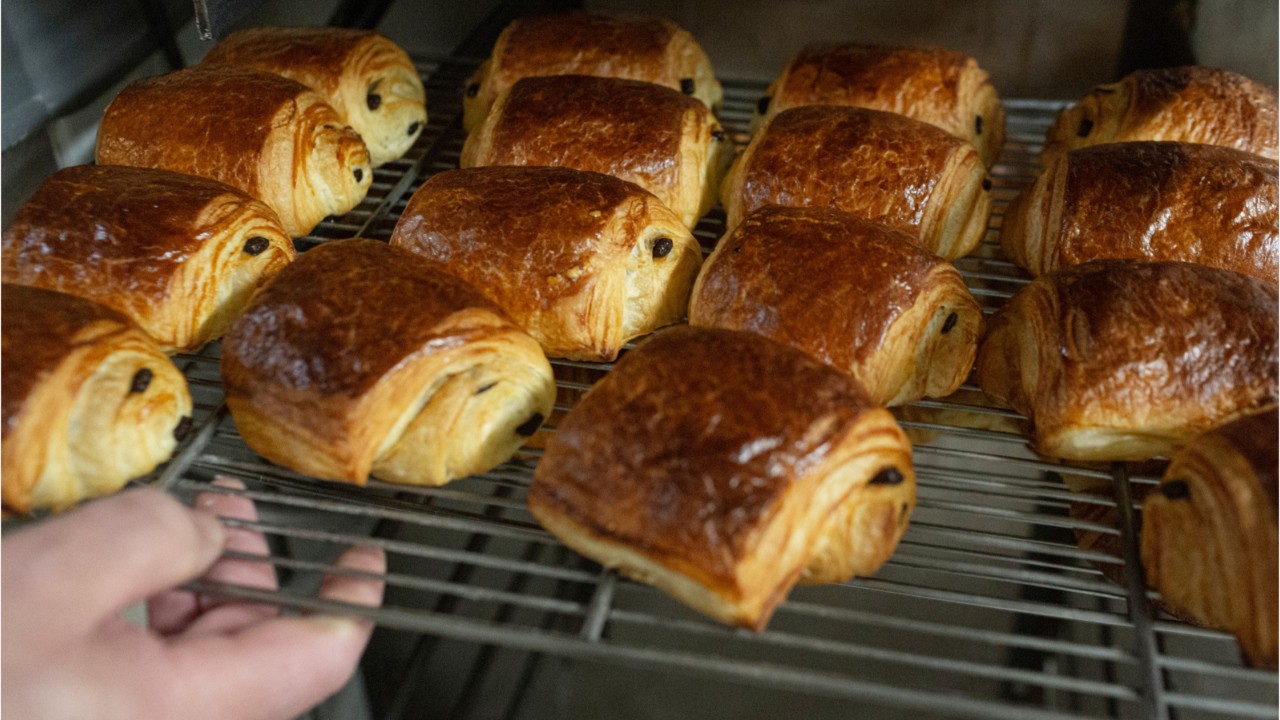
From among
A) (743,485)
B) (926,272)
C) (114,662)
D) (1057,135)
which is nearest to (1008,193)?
(1057,135)

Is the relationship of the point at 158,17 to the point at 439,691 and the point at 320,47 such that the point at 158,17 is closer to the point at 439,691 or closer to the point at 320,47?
the point at 320,47

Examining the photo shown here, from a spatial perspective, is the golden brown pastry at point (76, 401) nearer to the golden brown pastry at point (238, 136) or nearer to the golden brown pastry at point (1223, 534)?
the golden brown pastry at point (238, 136)

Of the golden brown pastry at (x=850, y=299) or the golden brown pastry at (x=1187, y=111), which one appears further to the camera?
the golden brown pastry at (x=1187, y=111)

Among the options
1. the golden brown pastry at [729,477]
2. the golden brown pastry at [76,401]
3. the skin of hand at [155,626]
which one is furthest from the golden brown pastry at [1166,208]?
the golden brown pastry at [76,401]

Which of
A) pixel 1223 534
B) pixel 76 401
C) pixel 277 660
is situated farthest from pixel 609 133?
pixel 1223 534

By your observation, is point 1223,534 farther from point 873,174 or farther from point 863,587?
point 873,174
